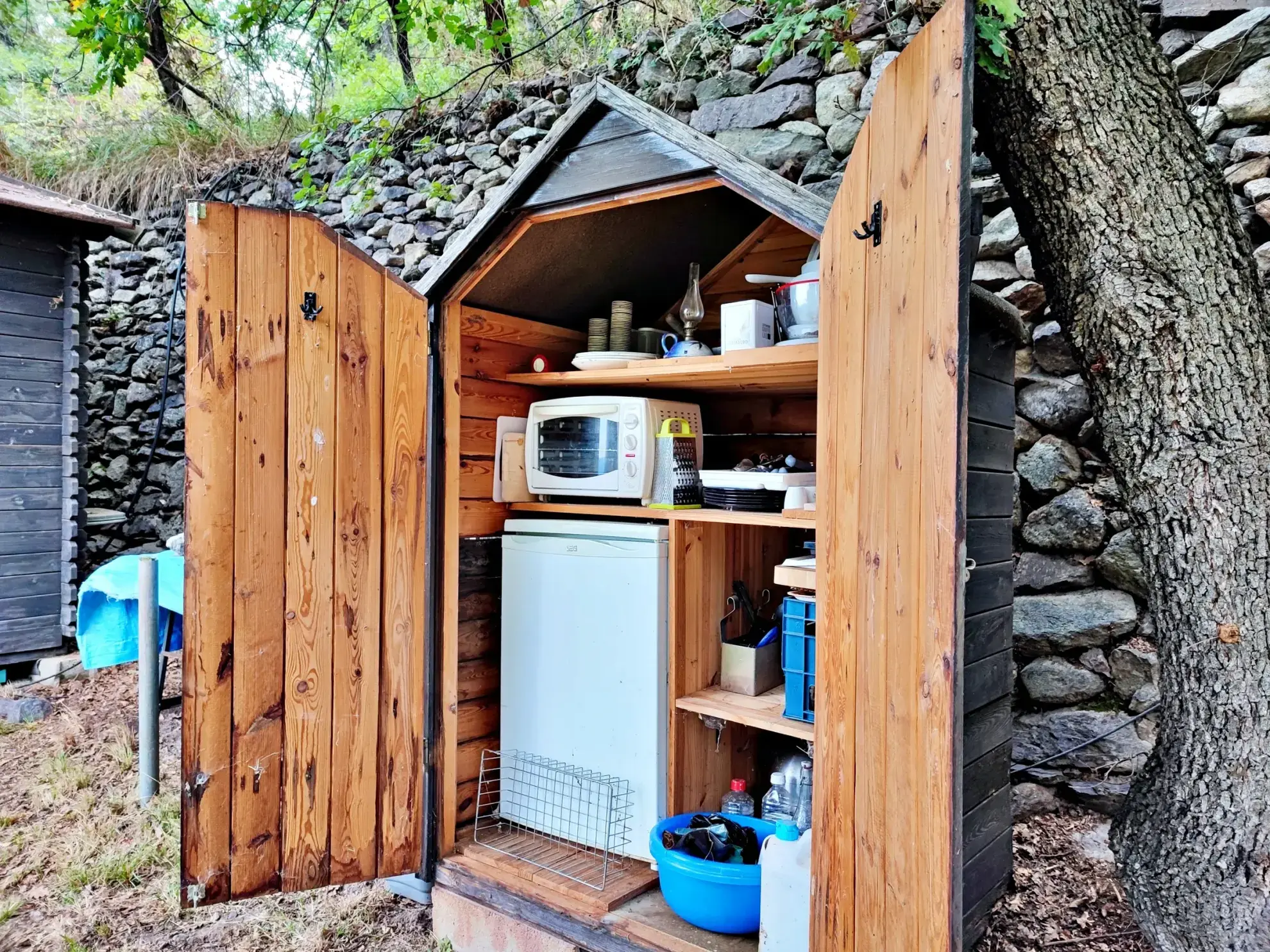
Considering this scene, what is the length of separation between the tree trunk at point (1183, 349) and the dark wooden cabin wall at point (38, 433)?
17.0ft

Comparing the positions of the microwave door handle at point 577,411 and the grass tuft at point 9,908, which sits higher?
the microwave door handle at point 577,411

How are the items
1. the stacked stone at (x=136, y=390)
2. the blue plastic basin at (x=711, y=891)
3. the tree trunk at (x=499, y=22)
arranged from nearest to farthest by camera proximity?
the blue plastic basin at (x=711, y=891) → the tree trunk at (x=499, y=22) → the stacked stone at (x=136, y=390)

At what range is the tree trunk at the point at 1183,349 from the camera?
5.77ft

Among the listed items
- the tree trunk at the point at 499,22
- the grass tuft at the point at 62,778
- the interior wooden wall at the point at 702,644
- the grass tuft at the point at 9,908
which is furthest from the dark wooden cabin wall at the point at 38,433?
the interior wooden wall at the point at 702,644

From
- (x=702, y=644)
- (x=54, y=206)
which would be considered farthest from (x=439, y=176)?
(x=702, y=644)

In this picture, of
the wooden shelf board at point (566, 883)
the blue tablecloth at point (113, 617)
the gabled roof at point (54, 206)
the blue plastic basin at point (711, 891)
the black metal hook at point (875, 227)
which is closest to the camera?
the black metal hook at point (875, 227)

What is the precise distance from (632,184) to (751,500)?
0.90 meters

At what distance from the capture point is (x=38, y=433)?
4.78 m

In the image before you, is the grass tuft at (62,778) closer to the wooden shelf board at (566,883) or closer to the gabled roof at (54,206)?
the wooden shelf board at (566,883)

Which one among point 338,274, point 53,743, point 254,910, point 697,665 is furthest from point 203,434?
point 53,743

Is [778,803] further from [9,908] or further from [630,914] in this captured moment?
[9,908]

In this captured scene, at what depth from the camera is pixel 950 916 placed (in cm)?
118

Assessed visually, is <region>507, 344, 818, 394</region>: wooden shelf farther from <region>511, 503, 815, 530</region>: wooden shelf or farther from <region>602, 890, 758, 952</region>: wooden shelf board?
<region>602, 890, 758, 952</region>: wooden shelf board

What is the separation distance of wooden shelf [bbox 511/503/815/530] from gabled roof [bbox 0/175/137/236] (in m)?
3.72
